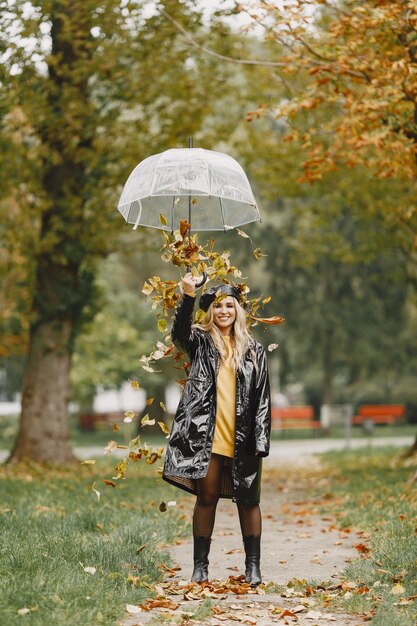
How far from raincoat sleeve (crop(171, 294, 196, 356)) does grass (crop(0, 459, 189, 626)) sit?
150cm

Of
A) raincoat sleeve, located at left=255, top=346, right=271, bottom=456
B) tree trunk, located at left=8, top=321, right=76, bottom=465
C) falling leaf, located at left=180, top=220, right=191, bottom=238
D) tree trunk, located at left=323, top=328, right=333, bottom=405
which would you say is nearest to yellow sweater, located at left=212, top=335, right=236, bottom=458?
raincoat sleeve, located at left=255, top=346, right=271, bottom=456

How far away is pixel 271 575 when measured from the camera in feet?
21.0

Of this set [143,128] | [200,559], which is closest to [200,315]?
[200,559]

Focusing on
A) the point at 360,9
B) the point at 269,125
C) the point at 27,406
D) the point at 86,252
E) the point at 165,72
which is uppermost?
the point at 269,125

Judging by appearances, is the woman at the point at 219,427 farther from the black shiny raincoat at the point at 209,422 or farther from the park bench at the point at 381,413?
the park bench at the point at 381,413

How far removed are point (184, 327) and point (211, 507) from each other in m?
1.23

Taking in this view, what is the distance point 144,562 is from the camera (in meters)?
6.15

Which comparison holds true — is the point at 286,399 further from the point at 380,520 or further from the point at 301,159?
the point at 380,520

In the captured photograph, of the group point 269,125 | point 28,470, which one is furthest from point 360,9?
point 269,125

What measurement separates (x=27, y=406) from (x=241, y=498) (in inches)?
372

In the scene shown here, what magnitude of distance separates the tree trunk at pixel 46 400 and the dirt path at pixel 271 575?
4976 millimetres

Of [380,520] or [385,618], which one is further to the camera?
[380,520]

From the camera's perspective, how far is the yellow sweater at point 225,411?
5.94 meters

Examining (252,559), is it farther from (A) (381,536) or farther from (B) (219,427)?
(A) (381,536)
